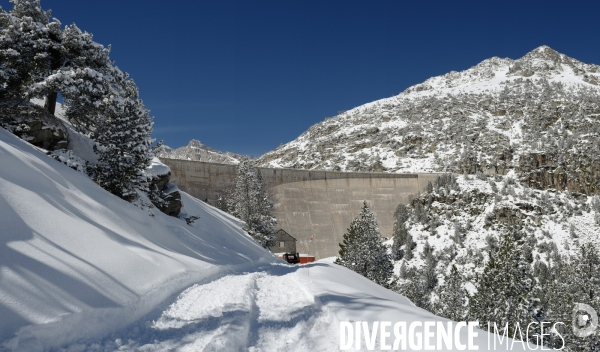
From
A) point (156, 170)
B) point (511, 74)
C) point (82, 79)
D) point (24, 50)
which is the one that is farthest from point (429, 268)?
point (511, 74)

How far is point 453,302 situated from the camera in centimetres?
3600

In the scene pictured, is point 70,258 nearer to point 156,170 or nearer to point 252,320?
point 252,320

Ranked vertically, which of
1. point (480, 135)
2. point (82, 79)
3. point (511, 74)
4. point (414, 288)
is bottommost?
point (414, 288)

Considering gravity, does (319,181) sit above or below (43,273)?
above

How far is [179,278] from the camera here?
11.0m

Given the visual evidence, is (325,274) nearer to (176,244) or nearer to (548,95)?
(176,244)

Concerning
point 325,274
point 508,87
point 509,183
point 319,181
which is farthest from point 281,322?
point 508,87

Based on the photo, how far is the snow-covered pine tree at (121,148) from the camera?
Answer: 17.0 meters

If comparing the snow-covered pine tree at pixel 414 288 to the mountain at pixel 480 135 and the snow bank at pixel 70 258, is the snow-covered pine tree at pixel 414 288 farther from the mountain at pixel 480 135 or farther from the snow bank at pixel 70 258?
the snow bank at pixel 70 258

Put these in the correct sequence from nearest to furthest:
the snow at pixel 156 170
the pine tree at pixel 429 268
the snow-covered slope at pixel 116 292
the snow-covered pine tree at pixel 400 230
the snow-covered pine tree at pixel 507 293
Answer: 1. the snow-covered slope at pixel 116 292
2. the snow at pixel 156 170
3. the snow-covered pine tree at pixel 507 293
4. the pine tree at pixel 429 268
5. the snow-covered pine tree at pixel 400 230

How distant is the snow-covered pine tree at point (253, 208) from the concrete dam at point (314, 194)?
9.90m

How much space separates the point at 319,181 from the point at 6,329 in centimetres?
4310

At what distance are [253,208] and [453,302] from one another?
20005 millimetres

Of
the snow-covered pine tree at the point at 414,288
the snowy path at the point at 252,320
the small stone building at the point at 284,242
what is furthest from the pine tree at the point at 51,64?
the snow-covered pine tree at the point at 414,288
